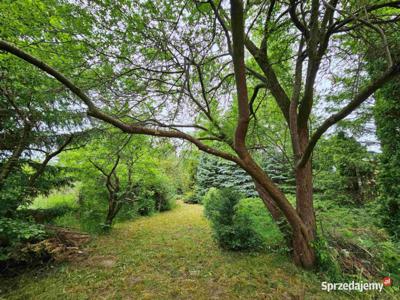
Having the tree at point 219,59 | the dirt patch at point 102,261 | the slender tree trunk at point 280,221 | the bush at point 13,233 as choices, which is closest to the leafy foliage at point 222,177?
the slender tree trunk at point 280,221

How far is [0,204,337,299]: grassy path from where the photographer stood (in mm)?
2537

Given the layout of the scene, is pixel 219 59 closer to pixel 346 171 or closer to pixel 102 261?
pixel 102 261

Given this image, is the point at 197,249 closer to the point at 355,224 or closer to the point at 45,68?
the point at 355,224

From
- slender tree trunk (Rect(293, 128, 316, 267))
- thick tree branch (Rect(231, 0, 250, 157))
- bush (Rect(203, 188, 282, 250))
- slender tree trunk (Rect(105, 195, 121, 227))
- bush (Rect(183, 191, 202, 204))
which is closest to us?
thick tree branch (Rect(231, 0, 250, 157))

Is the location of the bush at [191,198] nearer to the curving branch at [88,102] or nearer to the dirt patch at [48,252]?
the dirt patch at [48,252]

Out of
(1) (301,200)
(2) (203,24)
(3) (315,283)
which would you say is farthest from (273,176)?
(2) (203,24)

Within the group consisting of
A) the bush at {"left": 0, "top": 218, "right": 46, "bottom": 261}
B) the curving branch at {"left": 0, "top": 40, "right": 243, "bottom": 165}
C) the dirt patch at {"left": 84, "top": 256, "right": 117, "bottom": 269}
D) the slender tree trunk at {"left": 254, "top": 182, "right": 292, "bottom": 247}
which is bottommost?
the dirt patch at {"left": 84, "top": 256, "right": 117, "bottom": 269}

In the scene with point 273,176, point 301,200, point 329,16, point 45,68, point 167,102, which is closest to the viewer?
point 45,68

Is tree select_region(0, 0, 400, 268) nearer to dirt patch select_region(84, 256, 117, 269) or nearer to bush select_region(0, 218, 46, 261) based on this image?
bush select_region(0, 218, 46, 261)

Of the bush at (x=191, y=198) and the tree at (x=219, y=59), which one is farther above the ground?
the tree at (x=219, y=59)

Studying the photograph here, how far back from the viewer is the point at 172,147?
351 centimetres

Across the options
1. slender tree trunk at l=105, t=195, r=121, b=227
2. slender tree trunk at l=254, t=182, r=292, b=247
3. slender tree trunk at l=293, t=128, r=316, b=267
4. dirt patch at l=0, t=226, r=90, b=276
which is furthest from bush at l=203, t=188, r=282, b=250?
slender tree trunk at l=105, t=195, r=121, b=227

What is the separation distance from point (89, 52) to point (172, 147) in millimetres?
1916

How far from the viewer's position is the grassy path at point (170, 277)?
2.54 meters
